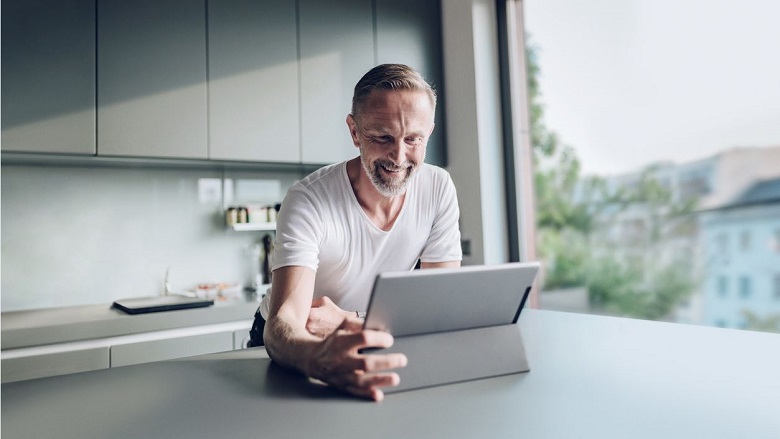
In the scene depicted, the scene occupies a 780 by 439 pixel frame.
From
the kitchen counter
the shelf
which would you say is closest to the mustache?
the kitchen counter

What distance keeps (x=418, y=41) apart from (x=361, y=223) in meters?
2.15

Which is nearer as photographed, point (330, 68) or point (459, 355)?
point (459, 355)

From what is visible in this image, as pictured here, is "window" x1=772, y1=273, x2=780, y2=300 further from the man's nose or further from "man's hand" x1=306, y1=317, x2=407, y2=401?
"man's hand" x1=306, y1=317, x2=407, y2=401

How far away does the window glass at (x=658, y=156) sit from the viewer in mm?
2615

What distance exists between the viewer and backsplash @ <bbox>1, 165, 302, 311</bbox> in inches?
99.7

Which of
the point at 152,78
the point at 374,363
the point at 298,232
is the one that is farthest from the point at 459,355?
the point at 152,78

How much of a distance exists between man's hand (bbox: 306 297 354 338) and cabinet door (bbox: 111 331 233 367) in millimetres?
1076

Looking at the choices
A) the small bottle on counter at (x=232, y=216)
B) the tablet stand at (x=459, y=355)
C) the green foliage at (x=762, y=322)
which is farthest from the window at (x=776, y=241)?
the small bottle on counter at (x=232, y=216)

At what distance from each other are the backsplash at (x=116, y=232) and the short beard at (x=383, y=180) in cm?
175

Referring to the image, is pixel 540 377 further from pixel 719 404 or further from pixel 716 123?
pixel 716 123

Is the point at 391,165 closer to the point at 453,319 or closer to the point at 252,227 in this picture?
the point at 453,319

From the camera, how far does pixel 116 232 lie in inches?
108

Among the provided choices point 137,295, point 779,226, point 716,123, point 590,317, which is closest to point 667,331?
point 590,317

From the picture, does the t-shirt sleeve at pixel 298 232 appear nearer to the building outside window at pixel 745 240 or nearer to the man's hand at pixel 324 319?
the man's hand at pixel 324 319
